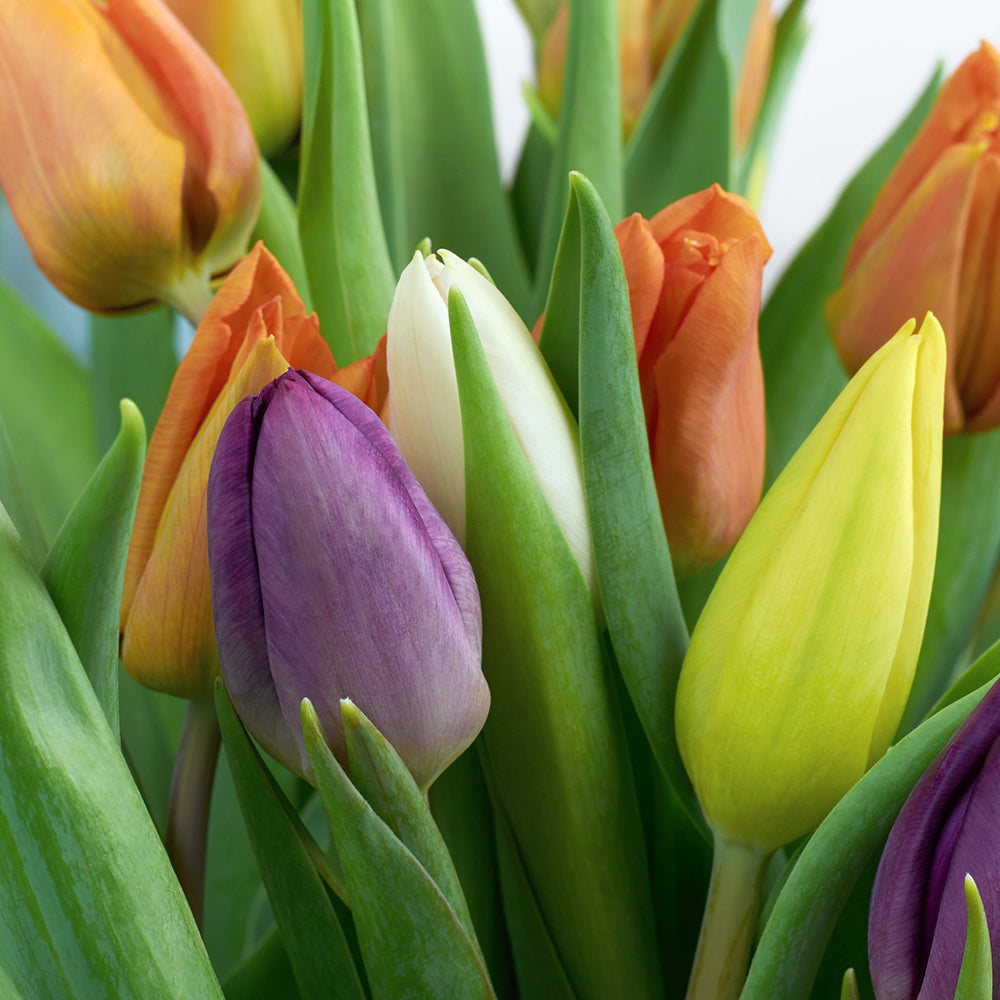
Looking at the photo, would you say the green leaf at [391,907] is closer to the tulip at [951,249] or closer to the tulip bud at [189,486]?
the tulip bud at [189,486]

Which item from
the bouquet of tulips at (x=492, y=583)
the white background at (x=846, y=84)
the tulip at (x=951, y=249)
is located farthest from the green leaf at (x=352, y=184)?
the white background at (x=846, y=84)

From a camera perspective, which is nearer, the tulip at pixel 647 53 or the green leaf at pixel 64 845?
the green leaf at pixel 64 845

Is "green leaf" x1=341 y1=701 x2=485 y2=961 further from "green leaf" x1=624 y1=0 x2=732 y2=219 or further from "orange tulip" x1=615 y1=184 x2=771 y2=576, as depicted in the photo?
"green leaf" x1=624 y1=0 x2=732 y2=219

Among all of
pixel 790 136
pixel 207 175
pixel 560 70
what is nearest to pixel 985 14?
pixel 790 136

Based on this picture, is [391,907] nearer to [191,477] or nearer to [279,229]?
[191,477]

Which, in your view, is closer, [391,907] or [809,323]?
[391,907]

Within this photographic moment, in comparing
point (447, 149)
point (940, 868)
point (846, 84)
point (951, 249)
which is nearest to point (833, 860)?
point (940, 868)

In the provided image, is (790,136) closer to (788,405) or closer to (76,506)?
(788,405)
